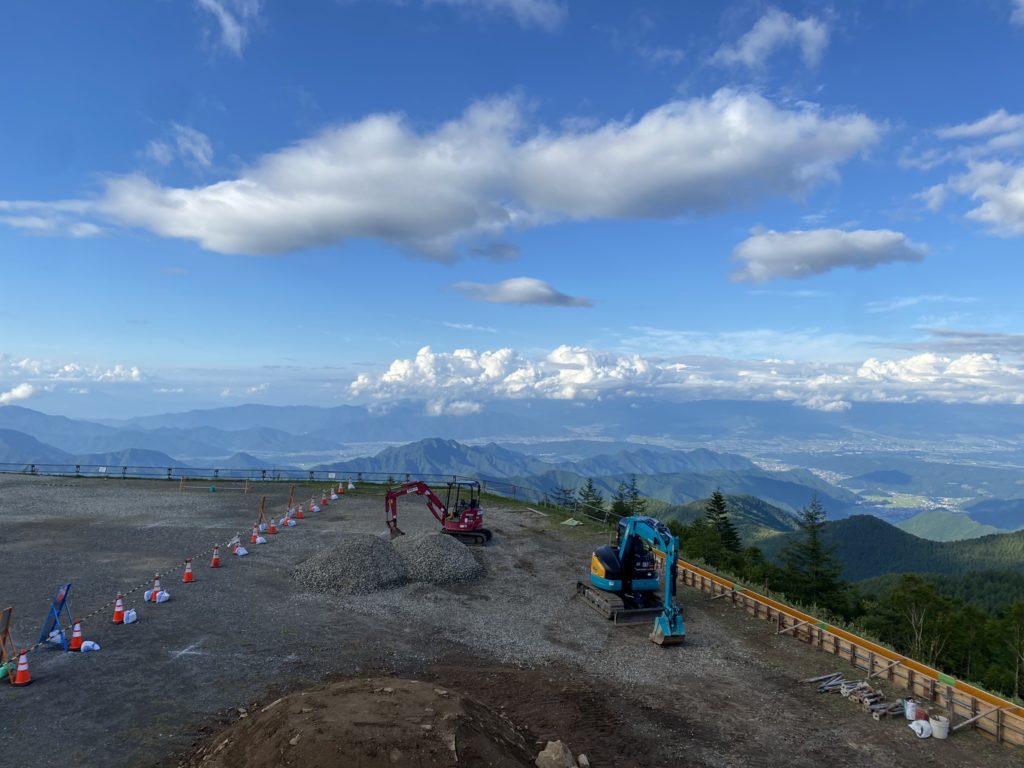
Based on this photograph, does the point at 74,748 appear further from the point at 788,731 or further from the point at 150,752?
the point at 788,731

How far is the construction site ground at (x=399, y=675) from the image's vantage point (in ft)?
36.4

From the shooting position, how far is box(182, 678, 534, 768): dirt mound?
29.6 ft

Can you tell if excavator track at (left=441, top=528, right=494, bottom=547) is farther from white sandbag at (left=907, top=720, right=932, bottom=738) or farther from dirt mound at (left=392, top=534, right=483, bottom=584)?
white sandbag at (left=907, top=720, right=932, bottom=738)

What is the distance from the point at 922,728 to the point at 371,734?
12.5 meters

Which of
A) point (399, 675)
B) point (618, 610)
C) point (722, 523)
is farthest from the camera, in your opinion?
point (722, 523)

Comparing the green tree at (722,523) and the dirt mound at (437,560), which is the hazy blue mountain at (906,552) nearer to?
the green tree at (722,523)

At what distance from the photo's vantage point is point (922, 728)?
13.1 metres

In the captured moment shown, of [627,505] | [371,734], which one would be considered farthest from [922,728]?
[627,505]

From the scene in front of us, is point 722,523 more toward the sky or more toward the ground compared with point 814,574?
more toward the sky

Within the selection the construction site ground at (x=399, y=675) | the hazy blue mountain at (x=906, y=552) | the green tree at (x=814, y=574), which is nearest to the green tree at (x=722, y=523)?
the green tree at (x=814, y=574)

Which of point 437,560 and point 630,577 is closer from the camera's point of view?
point 630,577

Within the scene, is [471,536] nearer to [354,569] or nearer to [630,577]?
[354,569]

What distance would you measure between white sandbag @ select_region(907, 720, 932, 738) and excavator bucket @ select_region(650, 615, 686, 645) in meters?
6.22

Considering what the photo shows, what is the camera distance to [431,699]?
35.6ft
